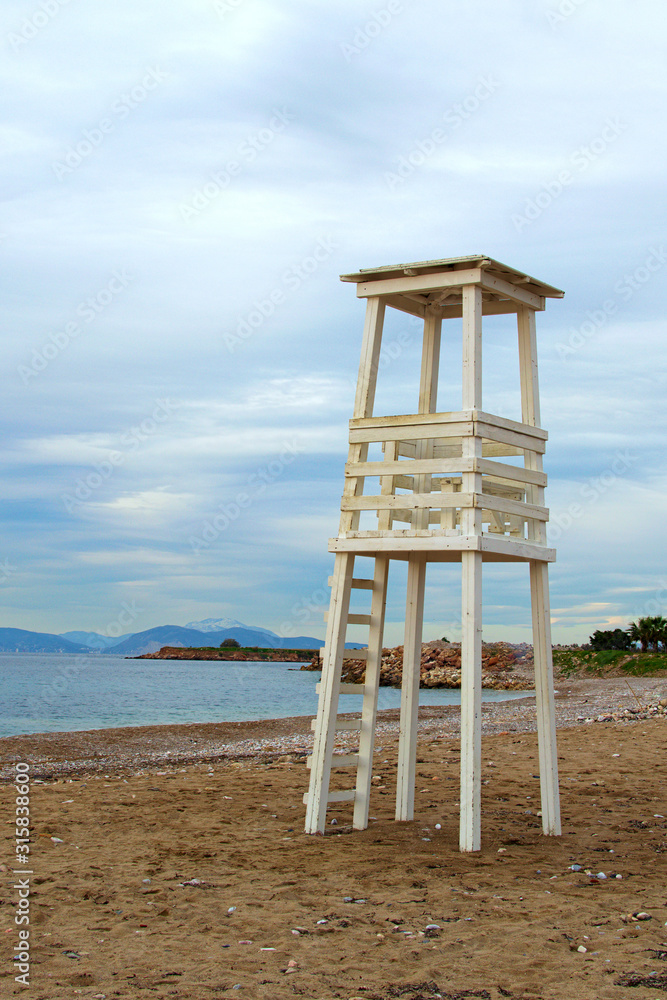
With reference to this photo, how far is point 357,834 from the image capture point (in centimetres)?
1010

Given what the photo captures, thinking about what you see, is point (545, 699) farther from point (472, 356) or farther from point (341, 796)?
point (472, 356)

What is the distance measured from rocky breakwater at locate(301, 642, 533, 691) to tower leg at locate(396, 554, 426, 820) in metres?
42.1

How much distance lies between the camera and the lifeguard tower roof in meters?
9.85

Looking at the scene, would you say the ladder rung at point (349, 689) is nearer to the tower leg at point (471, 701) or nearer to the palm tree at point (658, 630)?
the tower leg at point (471, 701)

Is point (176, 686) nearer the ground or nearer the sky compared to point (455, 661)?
nearer the ground

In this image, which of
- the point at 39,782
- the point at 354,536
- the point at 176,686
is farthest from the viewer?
the point at 176,686

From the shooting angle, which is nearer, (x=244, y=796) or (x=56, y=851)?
(x=56, y=851)

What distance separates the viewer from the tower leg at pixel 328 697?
1000cm

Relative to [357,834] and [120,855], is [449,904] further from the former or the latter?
[120,855]

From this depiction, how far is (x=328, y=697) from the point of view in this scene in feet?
32.9

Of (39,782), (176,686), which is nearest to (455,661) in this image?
(176,686)

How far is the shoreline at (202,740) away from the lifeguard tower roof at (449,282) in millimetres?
10096

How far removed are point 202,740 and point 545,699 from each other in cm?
1519

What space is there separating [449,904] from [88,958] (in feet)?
9.80
